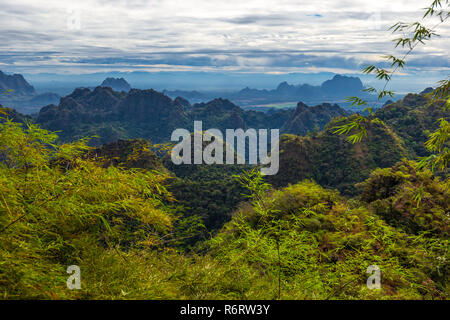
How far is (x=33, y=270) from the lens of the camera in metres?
2.07

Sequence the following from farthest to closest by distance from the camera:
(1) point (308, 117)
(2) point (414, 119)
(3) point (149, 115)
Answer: (3) point (149, 115)
(1) point (308, 117)
(2) point (414, 119)

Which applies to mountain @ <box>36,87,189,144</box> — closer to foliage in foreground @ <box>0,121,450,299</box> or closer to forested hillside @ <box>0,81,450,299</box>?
forested hillside @ <box>0,81,450,299</box>

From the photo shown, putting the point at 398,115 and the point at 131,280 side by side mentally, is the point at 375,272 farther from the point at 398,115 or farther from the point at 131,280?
the point at 398,115

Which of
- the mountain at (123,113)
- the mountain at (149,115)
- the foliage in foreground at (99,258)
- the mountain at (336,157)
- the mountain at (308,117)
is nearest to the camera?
the foliage in foreground at (99,258)

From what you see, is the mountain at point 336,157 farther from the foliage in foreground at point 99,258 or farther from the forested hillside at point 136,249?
the foliage in foreground at point 99,258

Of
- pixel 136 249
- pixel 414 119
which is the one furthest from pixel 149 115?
pixel 136 249

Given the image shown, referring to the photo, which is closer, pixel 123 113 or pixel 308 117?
pixel 308 117

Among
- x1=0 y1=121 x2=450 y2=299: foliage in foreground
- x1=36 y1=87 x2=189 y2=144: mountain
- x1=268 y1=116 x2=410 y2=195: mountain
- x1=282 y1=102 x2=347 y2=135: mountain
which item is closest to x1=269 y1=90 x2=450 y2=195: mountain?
x1=268 y1=116 x2=410 y2=195: mountain

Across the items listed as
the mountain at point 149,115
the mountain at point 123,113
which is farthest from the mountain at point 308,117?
the mountain at point 123,113

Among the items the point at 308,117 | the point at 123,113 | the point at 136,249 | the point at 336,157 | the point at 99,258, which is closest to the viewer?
the point at 99,258

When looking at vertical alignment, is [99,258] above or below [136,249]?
above

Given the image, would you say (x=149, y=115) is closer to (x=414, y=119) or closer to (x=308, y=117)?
(x=308, y=117)

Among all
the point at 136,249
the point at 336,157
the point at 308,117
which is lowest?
the point at 336,157

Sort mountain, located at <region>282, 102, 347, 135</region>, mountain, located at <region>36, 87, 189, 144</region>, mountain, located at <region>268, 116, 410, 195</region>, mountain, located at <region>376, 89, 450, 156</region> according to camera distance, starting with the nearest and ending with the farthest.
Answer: mountain, located at <region>268, 116, 410, 195</region> → mountain, located at <region>376, 89, 450, 156</region> → mountain, located at <region>282, 102, 347, 135</region> → mountain, located at <region>36, 87, 189, 144</region>
